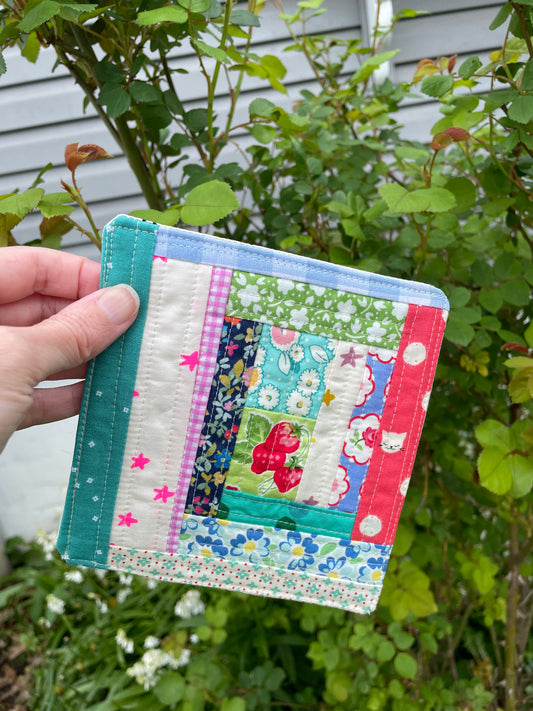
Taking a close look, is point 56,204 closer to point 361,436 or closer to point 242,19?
point 242,19

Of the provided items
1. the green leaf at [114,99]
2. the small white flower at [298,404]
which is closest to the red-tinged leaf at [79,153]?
the green leaf at [114,99]

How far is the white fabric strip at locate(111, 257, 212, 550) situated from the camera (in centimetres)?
72

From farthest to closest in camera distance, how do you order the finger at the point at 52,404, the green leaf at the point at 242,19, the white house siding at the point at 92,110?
the white house siding at the point at 92,110
the finger at the point at 52,404
the green leaf at the point at 242,19

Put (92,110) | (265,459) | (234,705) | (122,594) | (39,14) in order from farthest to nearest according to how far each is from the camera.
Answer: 1. (122,594)
2. (92,110)
3. (234,705)
4. (265,459)
5. (39,14)

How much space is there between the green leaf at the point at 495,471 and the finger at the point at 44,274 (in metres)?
0.70

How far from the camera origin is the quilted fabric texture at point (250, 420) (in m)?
0.73

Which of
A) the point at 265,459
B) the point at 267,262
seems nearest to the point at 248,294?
the point at 267,262

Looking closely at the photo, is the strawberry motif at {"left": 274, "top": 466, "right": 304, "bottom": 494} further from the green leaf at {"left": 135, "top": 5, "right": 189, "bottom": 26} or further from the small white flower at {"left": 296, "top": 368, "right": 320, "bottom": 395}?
the green leaf at {"left": 135, "top": 5, "right": 189, "bottom": 26}

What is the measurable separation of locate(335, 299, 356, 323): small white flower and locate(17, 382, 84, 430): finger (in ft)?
1.65

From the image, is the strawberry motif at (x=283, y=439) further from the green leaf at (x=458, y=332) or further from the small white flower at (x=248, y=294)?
the green leaf at (x=458, y=332)

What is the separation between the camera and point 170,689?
4.12ft

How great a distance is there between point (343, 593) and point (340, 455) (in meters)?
0.25

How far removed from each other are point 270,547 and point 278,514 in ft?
0.19

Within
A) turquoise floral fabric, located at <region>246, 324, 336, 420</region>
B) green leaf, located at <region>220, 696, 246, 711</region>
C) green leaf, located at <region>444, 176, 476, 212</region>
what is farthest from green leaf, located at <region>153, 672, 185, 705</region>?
green leaf, located at <region>444, 176, 476, 212</region>
